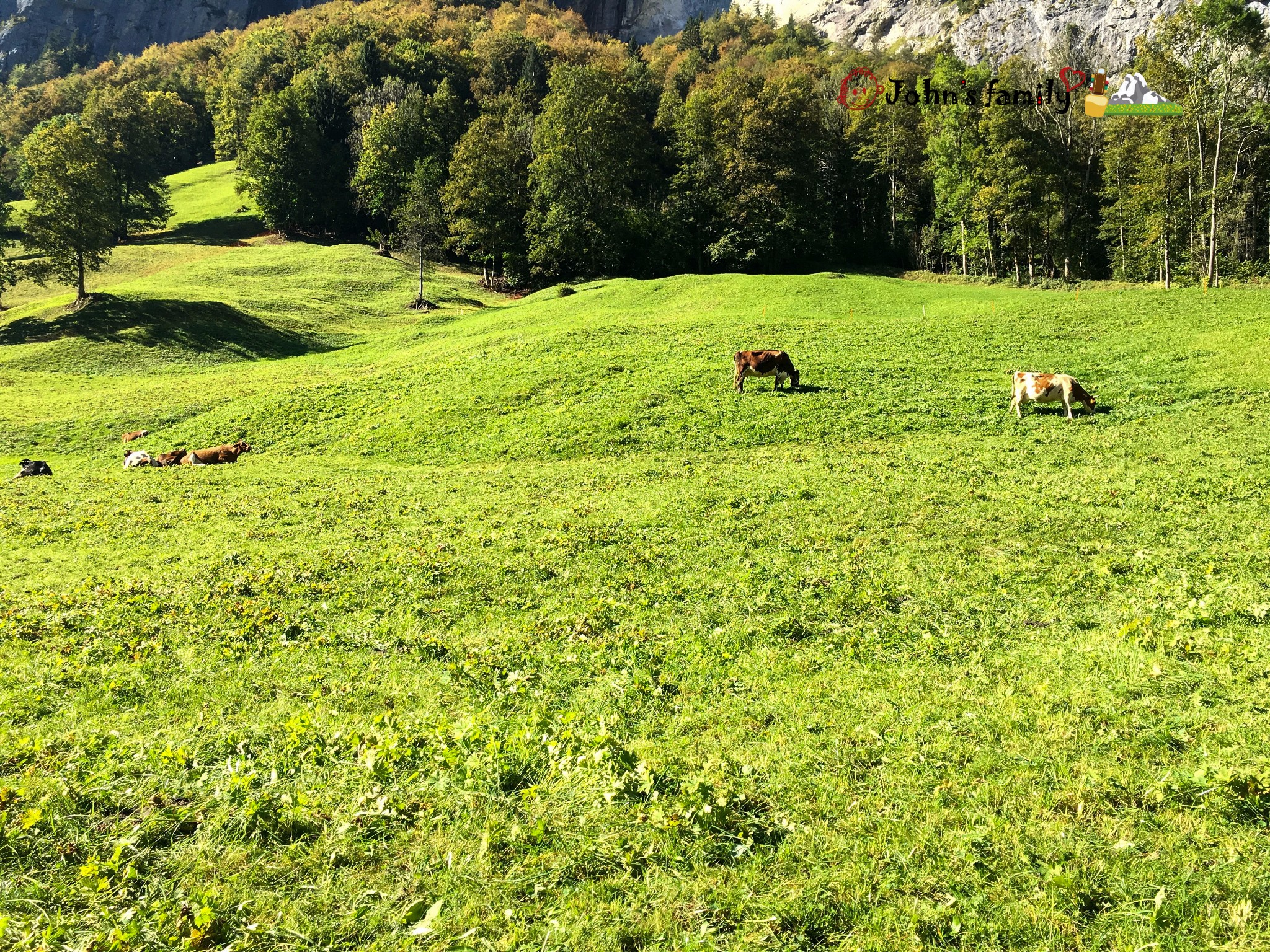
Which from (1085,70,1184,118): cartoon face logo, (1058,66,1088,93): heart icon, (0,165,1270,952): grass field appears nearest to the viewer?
(0,165,1270,952): grass field

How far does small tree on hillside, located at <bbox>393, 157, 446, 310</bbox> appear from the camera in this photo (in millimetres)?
73812

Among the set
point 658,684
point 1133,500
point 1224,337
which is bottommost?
point 658,684

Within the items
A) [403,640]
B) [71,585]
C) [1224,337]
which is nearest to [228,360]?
[71,585]

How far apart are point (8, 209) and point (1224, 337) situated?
366 ft

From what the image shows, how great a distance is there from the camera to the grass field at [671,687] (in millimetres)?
5094

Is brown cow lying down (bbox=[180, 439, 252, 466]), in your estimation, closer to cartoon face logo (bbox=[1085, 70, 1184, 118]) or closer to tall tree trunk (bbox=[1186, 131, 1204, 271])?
cartoon face logo (bbox=[1085, 70, 1184, 118])

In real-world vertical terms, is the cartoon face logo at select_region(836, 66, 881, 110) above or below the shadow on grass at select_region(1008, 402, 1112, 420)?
above

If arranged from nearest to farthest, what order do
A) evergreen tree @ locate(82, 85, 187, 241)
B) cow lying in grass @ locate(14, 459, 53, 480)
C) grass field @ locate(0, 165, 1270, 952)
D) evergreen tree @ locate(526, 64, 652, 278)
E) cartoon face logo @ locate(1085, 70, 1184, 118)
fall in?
grass field @ locate(0, 165, 1270, 952) → cow lying in grass @ locate(14, 459, 53, 480) → cartoon face logo @ locate(1085, 70, 1184, 118) → evergreen tree @ locate(526, 64, 652, 278) → evergreen tree @ locate(82, 85, 187, 241)

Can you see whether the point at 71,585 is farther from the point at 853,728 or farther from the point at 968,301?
the point at 968,301

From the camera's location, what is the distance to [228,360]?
1960 inches

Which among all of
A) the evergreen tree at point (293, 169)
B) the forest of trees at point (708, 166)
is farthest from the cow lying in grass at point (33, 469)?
the evergreen tree at point (293, 169)

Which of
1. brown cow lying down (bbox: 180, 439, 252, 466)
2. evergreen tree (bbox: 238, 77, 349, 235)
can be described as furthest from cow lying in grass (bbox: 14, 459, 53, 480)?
evergreen tree (bbox: 238, 77, 349, 235)

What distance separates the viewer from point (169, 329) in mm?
52531

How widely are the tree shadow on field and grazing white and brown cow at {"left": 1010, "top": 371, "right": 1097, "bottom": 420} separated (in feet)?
159
